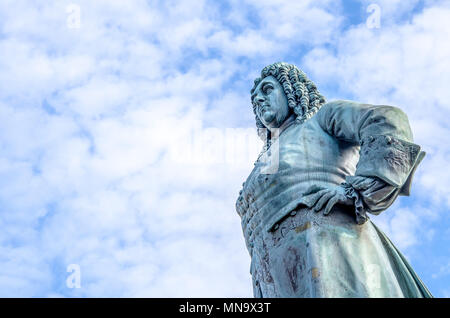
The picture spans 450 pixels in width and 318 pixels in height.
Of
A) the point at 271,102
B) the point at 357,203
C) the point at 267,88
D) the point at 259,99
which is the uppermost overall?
the point at 267,88

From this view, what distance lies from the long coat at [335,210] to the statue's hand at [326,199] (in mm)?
36

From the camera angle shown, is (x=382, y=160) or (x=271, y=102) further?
(x=271, y=102)

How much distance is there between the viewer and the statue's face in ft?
42.2

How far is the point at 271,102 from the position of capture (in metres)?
13.0

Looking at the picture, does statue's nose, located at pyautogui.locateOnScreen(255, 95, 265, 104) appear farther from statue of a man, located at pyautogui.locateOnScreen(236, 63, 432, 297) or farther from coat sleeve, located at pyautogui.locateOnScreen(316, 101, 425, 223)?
coat sleeve, located at pyautogui.locateOnScreen(316, 101, 425, 223)

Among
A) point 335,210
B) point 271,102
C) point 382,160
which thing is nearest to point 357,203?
point 335,210

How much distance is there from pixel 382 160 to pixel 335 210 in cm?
79

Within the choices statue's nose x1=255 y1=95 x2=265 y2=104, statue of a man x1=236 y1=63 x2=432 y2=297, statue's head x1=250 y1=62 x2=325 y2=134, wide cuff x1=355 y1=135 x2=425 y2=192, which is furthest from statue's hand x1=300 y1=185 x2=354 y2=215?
statue's nose x1=255 y1=95 x2=265 y2=104

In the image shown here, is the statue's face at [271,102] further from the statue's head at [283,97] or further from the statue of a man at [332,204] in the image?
the statue of a man at [332,204]

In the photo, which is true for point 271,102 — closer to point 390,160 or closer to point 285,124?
point 285,124

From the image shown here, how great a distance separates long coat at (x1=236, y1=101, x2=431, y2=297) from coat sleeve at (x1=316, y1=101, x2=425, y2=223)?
0.4 inches

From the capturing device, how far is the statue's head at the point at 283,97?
42.2 feet
